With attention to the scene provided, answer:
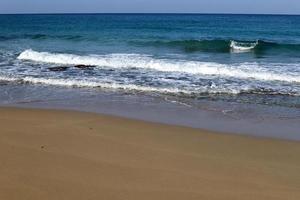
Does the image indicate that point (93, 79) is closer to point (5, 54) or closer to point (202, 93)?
point (202, 93)

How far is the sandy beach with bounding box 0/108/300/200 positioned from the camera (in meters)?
4.37

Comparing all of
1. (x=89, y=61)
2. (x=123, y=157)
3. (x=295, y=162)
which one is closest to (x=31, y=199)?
(x=123, y=157)

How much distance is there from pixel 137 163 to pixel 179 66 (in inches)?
404

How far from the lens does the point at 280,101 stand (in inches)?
390

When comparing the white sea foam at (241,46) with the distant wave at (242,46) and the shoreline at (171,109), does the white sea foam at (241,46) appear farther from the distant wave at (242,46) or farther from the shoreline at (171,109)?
the shoreline at (171,109)

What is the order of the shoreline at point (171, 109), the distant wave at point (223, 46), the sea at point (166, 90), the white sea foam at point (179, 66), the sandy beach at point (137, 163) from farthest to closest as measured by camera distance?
the distant wave at point (223, 46) < the white sea foam at point (179, 66) < the sea at point (166, 90) < the shoreline at point (171, 109) < the sandy beach at point (137, 163)

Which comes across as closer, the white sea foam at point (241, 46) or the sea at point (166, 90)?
the sea at point (166, 90)

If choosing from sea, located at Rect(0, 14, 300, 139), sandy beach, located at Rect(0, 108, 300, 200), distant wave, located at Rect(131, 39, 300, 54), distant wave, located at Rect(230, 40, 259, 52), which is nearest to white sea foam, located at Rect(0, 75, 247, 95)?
sea, located at Rect(0, 14, 300, 139)

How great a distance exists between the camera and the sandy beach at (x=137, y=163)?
437cm

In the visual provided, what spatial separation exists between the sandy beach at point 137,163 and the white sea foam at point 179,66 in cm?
692

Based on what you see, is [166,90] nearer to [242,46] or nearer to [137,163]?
[137,163]

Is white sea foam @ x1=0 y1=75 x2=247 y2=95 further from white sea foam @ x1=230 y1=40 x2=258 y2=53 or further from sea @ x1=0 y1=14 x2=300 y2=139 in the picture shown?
white sea foam @ x1=230 y1=40 x2=258 y2=53

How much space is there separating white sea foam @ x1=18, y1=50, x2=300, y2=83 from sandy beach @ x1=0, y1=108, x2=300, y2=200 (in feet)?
22.7

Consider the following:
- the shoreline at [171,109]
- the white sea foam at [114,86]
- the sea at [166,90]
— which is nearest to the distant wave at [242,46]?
the sea at [166,90]
